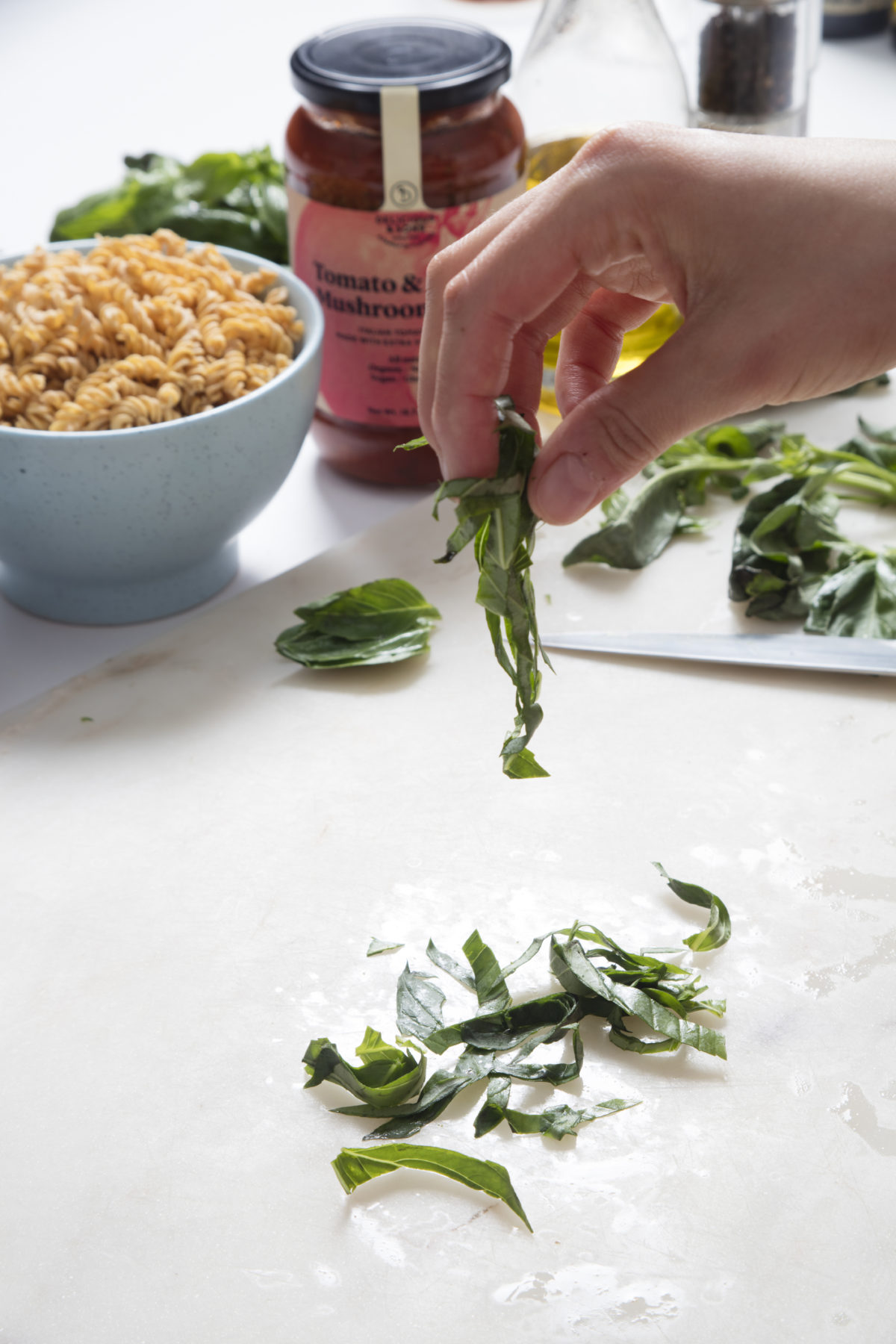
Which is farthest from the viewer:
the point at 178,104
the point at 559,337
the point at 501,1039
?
the point at 178,104

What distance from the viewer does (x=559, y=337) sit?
47.9 inches

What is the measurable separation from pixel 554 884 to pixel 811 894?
154mm

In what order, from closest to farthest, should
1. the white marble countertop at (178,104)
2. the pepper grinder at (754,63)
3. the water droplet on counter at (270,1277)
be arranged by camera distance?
the water droplet on counter at (270,1277), the white marble countertop at (178,104), the pepper grinder at (754,63)

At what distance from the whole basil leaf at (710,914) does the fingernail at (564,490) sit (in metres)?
0.23

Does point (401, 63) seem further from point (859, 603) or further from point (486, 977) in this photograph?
point (486, 977)

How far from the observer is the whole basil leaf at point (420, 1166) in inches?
24.6

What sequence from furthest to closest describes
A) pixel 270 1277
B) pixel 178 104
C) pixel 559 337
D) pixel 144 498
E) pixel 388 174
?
pixel 178 104 < pixel 559 337 < pixel 388 174 < pixel 144 498 < pixel 270 1277

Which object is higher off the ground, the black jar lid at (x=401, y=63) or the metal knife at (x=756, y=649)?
the black jar lid at (x=401, y=63)

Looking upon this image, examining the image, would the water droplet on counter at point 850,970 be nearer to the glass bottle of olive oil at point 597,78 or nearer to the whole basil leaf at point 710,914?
the whole basil leaf at point 710,914

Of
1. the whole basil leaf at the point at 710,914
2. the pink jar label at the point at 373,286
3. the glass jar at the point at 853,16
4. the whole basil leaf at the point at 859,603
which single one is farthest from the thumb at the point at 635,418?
the glass jar at the point at 853,16

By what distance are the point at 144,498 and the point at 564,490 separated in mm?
373

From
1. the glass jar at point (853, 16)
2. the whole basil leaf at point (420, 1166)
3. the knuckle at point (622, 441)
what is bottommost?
the whole basil leaf at point (420, 1166)

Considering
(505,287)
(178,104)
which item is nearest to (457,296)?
(505,287)

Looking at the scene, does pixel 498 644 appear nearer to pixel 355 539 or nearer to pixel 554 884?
pixel 554 884
